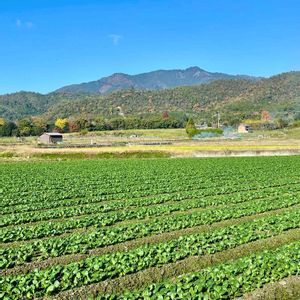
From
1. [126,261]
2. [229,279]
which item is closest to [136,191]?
[126,261]

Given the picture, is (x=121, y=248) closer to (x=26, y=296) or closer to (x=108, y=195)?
(x=26, y=296)

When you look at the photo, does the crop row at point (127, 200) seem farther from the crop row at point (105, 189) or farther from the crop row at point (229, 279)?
the crop row at point (229, 279)

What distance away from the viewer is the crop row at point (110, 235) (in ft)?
44.7

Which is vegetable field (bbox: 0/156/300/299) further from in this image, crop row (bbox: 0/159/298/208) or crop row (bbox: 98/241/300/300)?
crop row (bbox: 0/159/298/208)

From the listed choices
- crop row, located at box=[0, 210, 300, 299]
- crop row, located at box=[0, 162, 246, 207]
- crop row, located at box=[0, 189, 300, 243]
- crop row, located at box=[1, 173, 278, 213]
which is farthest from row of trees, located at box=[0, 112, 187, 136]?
crop row, located at box=[0, 210, 300, 299]

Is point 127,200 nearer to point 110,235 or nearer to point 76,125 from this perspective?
point 110,235

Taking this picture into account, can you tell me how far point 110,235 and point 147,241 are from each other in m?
1.57

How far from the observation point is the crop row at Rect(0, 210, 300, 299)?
10.7 m

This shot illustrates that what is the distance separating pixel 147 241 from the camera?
15492mm

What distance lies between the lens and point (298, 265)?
1226 centimetres

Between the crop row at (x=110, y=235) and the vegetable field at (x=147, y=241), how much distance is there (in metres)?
0.04

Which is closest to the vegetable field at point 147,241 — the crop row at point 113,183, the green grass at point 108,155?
the crop row at point 113,183

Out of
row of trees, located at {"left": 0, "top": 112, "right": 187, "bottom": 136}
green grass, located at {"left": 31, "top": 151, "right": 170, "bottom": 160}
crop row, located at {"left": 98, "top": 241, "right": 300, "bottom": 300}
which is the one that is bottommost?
green grass, located at {"left": 31, "top": 151, "right": 170, "bottom": 160}

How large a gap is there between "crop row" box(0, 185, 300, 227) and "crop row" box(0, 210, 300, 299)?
5.92m
